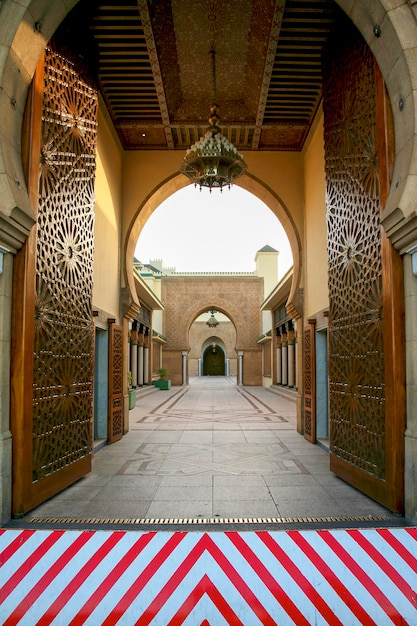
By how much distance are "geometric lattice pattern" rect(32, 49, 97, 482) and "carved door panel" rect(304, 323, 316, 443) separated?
11.6 feet

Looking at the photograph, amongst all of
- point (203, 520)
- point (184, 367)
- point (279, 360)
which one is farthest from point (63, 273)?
point (184, 367)

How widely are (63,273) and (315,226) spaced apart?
14.0ft

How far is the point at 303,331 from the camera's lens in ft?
26.9

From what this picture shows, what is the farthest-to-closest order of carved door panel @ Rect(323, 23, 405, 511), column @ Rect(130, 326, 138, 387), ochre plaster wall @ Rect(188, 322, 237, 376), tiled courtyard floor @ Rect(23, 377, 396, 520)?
ochre plaster wall @ Rect(188, 322, 237, 376)
column @ Rect(130, 326, 138, 387)
tiled courtyard floor @ Rect(23, 377, 396, 520)
carved door panel @ Rect(323, 23, 405, 511)

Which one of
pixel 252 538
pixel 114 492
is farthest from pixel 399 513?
pixel 114 492

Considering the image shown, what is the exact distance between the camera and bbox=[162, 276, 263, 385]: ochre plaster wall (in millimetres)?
25984

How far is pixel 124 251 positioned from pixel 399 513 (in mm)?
5977

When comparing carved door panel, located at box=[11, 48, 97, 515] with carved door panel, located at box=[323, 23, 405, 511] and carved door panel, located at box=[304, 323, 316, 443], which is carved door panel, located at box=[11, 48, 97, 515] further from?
carved door panel, located at box=[304, 323, 316, 443]

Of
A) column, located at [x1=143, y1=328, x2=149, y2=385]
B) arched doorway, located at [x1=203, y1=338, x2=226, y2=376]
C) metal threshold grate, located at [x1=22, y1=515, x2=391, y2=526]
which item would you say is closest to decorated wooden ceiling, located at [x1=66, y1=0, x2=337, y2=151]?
metal threshold grate, located at [x1=22, y1=515, x2=391, y2=526]

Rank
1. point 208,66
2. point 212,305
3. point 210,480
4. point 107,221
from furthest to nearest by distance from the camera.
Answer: point 212,305
point 107,221
point 208,66
point 210,480

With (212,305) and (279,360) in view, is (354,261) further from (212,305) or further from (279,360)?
(212,305)

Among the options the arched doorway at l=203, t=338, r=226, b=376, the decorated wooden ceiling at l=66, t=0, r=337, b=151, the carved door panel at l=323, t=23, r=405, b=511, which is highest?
the decorated wooden ceiling at l=66, t=0, r=337, b=151

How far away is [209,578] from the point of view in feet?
7.58

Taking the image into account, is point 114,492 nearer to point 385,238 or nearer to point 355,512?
Answer: point 355,512
